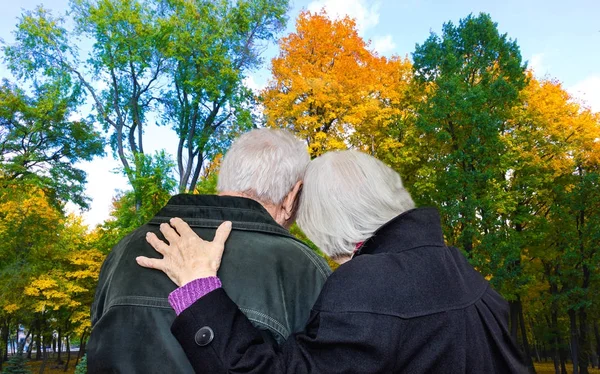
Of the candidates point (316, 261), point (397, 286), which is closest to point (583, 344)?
point (316, 261)

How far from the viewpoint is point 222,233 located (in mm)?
1966

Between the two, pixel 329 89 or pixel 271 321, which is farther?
pixel 329 89

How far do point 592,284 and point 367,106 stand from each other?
14.1 m

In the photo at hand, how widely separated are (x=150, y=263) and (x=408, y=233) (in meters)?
1.05

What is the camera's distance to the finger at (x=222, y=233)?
76.7 inches

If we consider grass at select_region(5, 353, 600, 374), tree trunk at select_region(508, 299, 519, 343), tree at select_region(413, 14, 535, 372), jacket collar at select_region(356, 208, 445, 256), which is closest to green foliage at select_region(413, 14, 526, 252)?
tree at select_region(413, 14, 535, 372)

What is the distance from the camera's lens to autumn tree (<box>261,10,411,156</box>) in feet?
63.0

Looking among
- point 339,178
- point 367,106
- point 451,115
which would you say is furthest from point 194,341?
point 451,115

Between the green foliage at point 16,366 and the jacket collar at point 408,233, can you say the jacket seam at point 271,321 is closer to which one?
the jacket collar at point 408,233

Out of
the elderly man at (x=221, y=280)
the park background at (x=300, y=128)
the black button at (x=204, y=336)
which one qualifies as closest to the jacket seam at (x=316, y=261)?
the elderly man at (x=221, y=280)

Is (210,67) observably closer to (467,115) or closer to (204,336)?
(467,115)

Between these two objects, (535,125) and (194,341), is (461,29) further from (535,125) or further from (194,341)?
(194,341)

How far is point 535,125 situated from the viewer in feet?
73.3

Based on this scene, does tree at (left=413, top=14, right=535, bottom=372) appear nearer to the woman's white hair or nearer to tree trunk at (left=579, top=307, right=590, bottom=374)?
tree trunk at (left=579, top=307, right=590, bottom=374)
